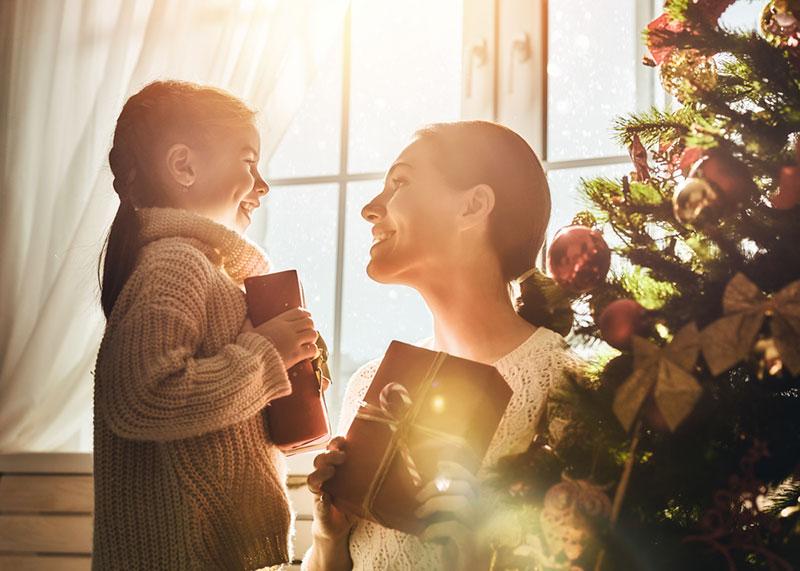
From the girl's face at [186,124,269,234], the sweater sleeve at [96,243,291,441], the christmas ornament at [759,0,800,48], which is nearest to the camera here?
the christmas ornament at [759,0,800,48]

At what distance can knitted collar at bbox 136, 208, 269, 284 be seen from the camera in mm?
1314

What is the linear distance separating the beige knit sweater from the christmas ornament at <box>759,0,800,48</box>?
76 centimetres

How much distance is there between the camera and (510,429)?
117 centimetres

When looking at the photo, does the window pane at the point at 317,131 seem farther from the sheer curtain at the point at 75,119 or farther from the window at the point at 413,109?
the sheer curtain at the point at 75,119

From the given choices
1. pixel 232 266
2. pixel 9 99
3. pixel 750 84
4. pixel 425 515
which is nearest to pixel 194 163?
pixel 232 266

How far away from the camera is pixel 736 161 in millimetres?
827

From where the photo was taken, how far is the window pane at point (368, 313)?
6.58 feet

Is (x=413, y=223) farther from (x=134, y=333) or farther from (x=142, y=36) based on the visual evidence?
(x=142, y=36)

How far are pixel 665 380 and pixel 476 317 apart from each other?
1.72 feet

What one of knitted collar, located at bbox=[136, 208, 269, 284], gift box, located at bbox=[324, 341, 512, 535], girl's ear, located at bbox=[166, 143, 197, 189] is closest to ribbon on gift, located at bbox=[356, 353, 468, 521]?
gift box, located at bbox=[324, 341, 512, 535]

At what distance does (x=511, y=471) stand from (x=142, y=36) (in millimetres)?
1775

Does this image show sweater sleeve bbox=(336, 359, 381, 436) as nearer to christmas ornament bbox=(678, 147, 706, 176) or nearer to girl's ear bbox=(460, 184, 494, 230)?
girl's ear bbox=(460, 184, 494, 230)

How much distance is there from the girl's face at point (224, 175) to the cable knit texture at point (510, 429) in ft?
1.74

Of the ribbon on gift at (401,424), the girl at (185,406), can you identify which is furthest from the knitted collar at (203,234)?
the ribbon on gift at (401,424)
